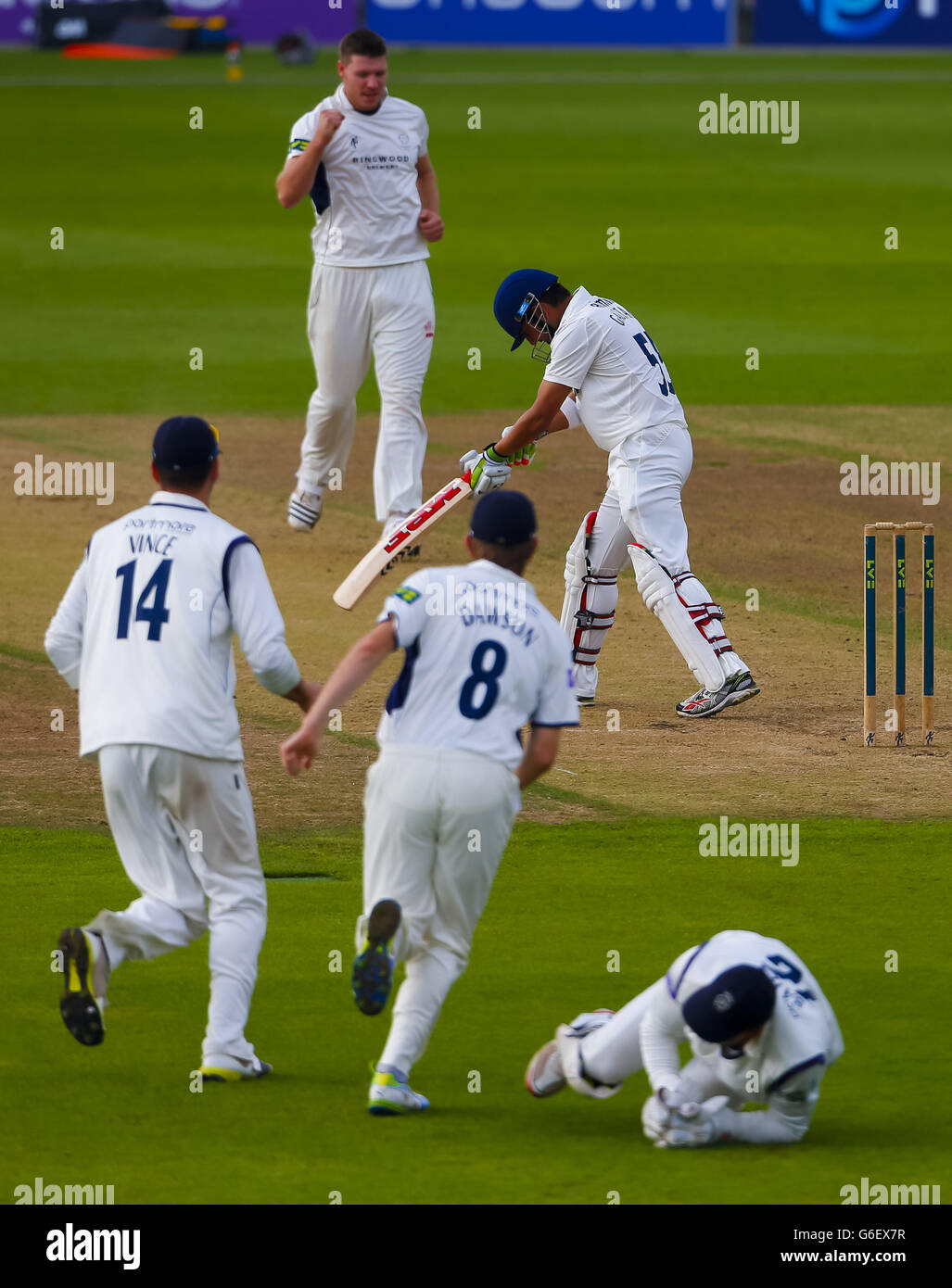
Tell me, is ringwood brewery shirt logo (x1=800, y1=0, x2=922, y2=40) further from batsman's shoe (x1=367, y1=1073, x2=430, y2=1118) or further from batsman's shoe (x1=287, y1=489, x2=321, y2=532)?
batsman's shoe (x1=367, y1=1073, x2=430, y2=1118)

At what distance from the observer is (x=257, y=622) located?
22.4 ft

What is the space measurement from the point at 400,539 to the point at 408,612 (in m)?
5.45

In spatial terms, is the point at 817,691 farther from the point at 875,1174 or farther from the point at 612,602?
the point at 875,1174

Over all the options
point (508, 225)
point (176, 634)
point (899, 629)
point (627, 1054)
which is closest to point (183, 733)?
point (176, 634)

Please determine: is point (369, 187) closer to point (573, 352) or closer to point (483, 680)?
point (573, 352)

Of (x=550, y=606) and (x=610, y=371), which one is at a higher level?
(x=610, y=371)

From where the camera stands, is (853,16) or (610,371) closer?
(610,371)

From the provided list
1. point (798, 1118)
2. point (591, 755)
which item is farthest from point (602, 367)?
point (798, 1118)

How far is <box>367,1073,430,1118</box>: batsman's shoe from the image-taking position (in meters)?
6.60

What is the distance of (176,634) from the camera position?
22.5ft

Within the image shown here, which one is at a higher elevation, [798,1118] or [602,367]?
[602,367]

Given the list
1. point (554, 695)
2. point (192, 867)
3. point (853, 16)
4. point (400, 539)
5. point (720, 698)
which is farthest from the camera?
point (853, 16)

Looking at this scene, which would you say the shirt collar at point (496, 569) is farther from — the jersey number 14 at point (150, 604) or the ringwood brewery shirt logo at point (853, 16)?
the ringwood brewery shirt logo at point (853, 16)

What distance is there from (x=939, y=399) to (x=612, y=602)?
366 inches
